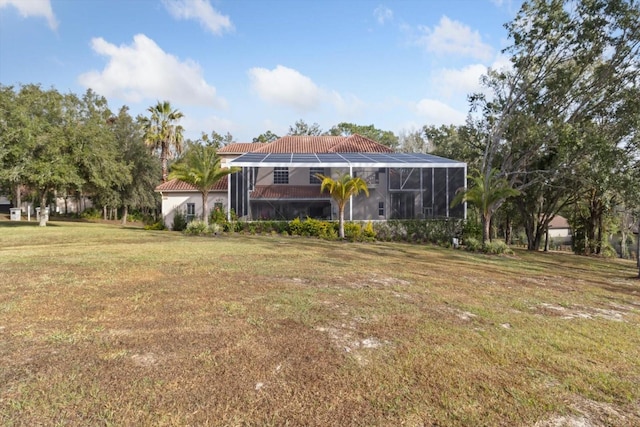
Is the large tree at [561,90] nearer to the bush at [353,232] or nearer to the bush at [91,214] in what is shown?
the bush at [353,232]

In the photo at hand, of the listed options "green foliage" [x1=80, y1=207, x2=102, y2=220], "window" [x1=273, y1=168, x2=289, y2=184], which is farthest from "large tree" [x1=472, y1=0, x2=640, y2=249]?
"green foliage" [x1=80, y1=207, x2=102, y2=220]

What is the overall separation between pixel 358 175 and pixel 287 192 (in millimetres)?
5353

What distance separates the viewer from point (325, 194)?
2438cm

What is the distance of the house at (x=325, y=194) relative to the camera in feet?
65.7

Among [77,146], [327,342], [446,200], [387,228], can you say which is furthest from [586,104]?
[77,146]

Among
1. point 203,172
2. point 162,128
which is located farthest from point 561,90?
point 162,128

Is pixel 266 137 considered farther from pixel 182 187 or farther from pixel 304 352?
pixel 304 352

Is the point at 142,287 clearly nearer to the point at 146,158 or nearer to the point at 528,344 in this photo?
the point at 528,344

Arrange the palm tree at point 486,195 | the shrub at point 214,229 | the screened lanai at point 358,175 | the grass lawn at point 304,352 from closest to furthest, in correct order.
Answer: the grass lawn at point 304,352 < the palm tree at point 486,195 < the shrub at point 214,229 < the screened lanai at point 358,175

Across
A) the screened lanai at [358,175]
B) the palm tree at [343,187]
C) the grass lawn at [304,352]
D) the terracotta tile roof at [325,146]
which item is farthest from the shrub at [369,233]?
the terracotta tile roof at [325,146]

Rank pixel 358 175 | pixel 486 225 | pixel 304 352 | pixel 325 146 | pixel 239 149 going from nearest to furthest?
pixel 304 352
pixel 486 225
pixel 358 175
pixel 325 146
pixel 239 149

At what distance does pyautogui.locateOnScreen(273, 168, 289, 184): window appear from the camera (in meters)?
25.1

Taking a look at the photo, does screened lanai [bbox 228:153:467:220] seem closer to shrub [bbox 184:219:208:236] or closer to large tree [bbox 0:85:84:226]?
shrub [bbox 184:219:208:236]

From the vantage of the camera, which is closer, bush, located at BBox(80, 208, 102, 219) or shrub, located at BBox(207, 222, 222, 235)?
shrub, located at BBox(207, 222, 222, 235)
